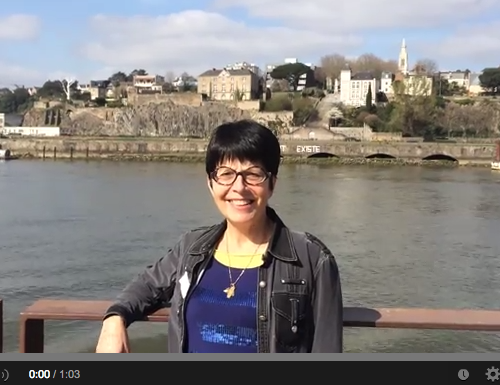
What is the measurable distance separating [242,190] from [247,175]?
1.5 inches

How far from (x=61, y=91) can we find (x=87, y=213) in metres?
73.9

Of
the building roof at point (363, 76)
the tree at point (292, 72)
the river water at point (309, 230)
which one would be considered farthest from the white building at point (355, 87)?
the river water at point (309, 230)

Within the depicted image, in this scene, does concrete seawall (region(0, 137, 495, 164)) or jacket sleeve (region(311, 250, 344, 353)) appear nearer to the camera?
jacket sleeve (region(311, 250, 344, 353))

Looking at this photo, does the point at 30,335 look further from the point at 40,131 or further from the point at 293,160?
the point at 40,131

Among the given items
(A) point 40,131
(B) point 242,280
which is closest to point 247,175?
(B) point 242,280

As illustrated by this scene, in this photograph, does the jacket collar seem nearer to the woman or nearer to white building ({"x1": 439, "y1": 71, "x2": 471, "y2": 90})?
the woman

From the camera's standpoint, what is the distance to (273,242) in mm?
1488

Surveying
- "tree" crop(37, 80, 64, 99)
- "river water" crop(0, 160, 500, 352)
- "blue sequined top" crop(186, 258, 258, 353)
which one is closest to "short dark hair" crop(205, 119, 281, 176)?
"blue sequined top" crop(186, 258, 258, 353)

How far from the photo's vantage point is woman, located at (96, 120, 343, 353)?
56.2 inches

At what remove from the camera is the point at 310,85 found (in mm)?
71250

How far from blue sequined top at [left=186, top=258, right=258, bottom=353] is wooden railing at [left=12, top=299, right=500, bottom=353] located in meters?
0.22
